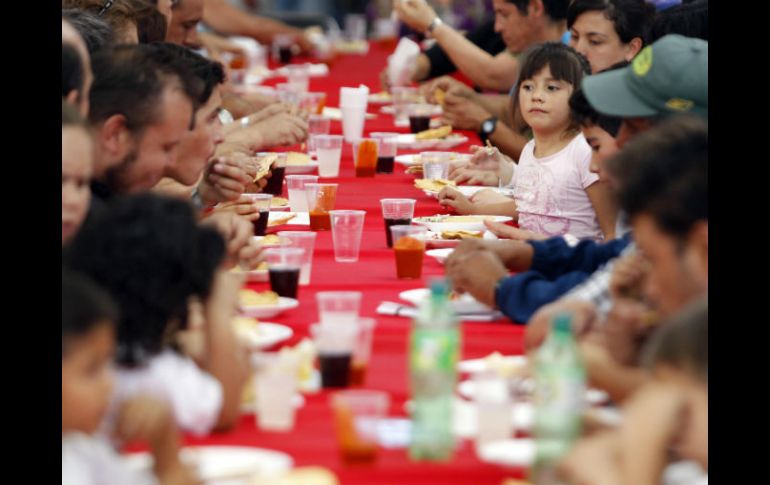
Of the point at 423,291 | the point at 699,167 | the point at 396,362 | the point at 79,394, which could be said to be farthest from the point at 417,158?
the point at 79,394

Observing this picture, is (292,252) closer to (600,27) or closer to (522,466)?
(522,466)

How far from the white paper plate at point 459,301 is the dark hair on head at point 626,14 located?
247 centimetres

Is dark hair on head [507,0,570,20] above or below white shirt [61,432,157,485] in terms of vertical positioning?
above

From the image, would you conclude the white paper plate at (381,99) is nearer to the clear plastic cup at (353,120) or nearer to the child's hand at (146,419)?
the clear plastic cup at (353,120)

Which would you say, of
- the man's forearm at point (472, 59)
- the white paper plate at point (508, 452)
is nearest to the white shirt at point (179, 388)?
the white paper plate at point (508, 452)

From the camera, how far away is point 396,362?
274cm

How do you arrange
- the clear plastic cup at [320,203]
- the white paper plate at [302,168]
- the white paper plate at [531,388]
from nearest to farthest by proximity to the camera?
the white paper plate at [531,388], the clear plastic cup at [320,203], the white paper plate at [302,168]

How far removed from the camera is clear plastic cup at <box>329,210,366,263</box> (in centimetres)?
369

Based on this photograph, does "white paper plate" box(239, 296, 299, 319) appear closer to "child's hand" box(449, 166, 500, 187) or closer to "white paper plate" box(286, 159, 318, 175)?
"child's hand" box(449, 166, 500, 187)

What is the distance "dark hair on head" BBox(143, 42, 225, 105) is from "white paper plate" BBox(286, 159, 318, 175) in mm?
997

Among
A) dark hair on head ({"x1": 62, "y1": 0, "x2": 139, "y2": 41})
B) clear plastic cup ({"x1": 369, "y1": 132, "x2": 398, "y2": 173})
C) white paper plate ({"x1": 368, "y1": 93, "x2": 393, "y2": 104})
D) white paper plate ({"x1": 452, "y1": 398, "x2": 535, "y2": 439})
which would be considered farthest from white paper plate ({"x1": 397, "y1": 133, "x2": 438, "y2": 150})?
white paper plate ({"x1": 452, "y1": 398, "x2": 535, "y2": 439})

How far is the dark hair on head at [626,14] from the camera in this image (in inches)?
214

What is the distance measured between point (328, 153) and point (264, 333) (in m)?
2.26
